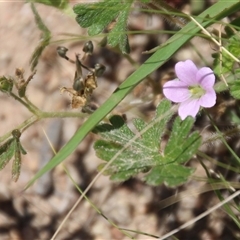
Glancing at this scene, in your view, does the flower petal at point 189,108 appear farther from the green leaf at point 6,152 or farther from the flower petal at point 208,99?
the green leaf at point 6,152

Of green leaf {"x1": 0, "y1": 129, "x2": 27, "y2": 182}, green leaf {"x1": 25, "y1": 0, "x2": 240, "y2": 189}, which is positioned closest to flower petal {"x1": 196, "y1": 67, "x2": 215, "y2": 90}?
green leaf {"x1": 25, "y1": 0, "x2": 240, "y2": 189}

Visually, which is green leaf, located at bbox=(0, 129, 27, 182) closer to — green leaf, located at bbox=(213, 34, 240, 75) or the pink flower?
the pink flower

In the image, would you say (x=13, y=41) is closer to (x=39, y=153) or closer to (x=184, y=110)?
(x=39, y=153)

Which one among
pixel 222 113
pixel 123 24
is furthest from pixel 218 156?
pixel 123 24

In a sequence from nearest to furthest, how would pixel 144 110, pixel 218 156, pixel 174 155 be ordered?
1. pixel 174 155
2. pixel 218 156
3. pixel 144 110

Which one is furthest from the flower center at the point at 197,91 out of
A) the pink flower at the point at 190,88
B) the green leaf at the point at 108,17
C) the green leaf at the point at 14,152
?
the green leaf at the point at 14,152

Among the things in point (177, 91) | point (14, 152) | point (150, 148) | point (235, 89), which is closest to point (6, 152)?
point (14, 152)
